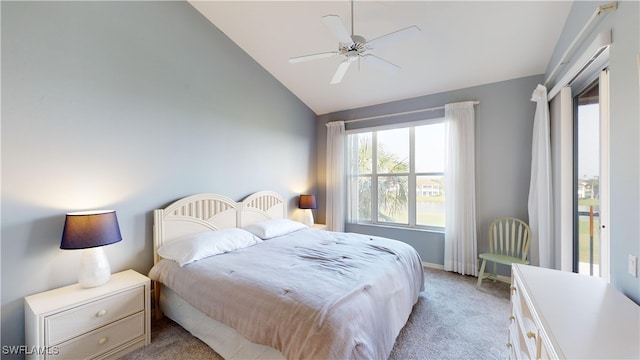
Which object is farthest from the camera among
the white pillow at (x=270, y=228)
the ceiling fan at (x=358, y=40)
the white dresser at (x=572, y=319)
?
the white pillow at (x=270, y=228)

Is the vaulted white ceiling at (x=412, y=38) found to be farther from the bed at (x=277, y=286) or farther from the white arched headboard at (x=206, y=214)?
the bed at (x=277, y=286)

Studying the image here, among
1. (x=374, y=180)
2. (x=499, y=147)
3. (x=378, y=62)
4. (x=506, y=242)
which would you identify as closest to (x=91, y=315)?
(x=378, y=62)

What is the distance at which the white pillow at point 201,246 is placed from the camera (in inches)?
92.2

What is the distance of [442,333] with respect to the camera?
223 centimetres

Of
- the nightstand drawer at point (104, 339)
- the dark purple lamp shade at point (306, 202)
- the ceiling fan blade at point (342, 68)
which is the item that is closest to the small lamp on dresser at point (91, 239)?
the nightstand drawer at point (104, 339)

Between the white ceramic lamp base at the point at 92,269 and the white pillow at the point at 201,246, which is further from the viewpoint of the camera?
the white pillow at the point at 201,246

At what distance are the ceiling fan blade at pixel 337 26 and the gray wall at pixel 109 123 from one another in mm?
1926

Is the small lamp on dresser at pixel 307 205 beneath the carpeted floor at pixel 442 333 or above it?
above

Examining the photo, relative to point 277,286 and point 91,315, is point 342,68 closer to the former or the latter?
point 277,286

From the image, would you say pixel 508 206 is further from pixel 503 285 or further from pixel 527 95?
pixel 527 95

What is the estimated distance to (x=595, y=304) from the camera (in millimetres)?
1161

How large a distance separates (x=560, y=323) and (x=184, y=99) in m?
3.48

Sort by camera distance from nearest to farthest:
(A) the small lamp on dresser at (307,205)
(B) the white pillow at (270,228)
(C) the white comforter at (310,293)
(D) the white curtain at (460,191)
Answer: (C) the white comforter at (310,293), (B) the white pillow at (270,228), (D) the white curtain at (460,191), (A) the small lamp on dresser at (307,205)

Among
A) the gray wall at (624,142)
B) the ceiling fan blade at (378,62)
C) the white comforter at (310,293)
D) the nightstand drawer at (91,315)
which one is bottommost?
the nightstand drawer at (91,315)
